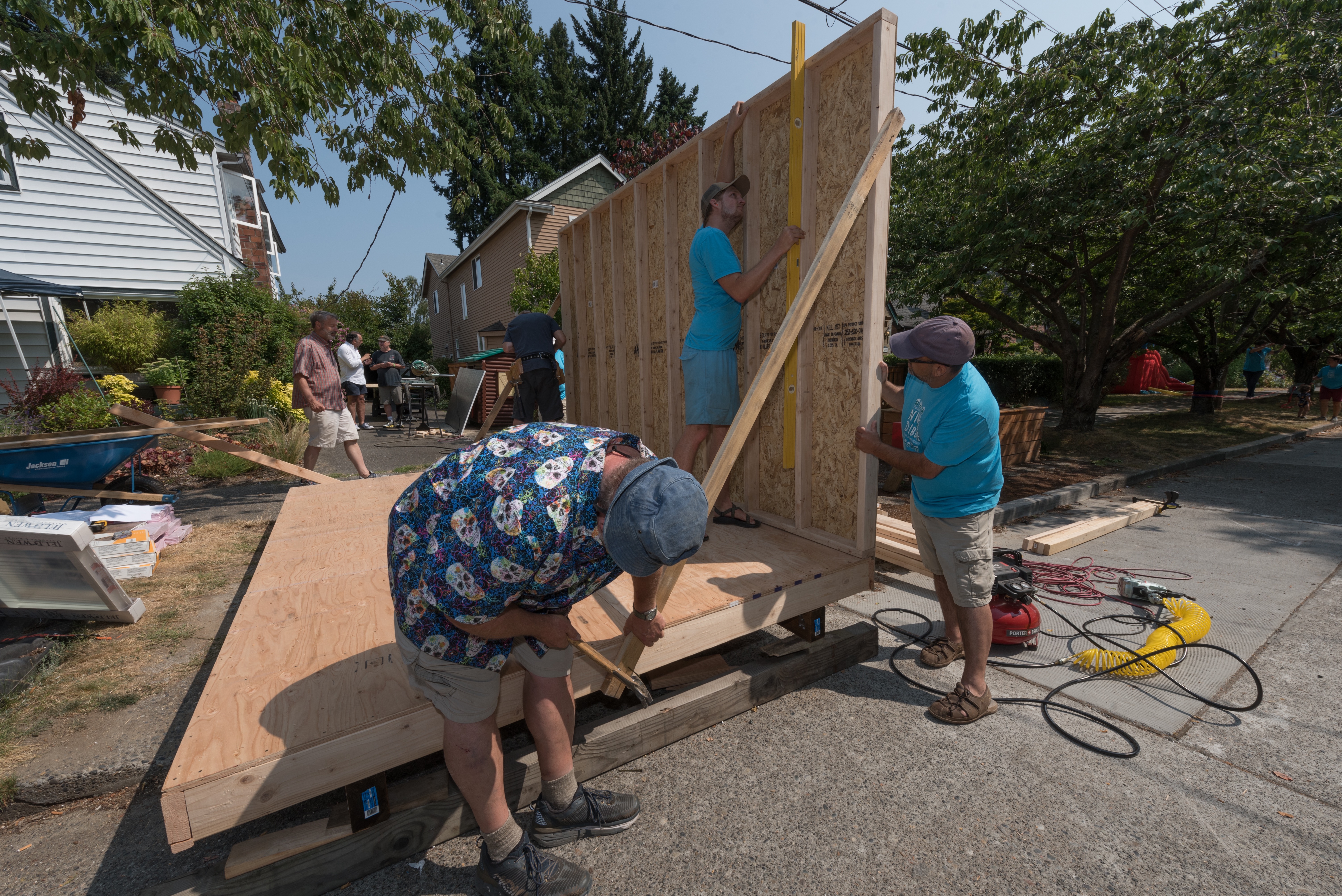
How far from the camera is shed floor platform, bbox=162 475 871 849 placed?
177 centimetres

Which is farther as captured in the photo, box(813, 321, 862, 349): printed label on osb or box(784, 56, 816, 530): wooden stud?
box(784, 56, 816, 530): wooden stud

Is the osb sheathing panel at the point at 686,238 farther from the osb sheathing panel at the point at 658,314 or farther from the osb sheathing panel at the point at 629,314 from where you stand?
the osb sheathing panel at the point at 629,314

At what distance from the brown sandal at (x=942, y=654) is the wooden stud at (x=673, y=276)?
7.39ft

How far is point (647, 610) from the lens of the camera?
1950mm

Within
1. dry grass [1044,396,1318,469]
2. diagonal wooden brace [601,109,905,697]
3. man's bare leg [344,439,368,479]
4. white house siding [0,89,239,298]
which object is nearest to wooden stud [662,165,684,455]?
diagonal wooden brace [601,109,905,697]

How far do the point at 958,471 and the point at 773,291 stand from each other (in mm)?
1673

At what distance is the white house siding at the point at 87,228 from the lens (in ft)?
31.2

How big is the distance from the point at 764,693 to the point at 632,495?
1801 mm

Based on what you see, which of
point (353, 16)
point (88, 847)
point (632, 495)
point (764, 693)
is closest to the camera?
point (632, 495)

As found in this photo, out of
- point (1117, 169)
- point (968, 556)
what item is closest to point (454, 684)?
point (968, 556)

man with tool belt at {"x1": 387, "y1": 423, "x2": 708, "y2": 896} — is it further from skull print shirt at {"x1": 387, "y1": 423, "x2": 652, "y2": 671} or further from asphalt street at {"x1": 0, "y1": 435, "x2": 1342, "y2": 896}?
asphalt street at {"x1": 0, "y1": 435, "x2": 1342, "y2": 896}

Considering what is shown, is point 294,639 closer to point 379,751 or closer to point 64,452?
point 379,751

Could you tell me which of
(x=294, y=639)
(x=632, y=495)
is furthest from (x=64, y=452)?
(x=632, y=495)

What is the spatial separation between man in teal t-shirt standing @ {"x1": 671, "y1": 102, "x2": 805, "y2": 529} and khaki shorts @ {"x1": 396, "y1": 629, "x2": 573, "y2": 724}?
2.05 meters
